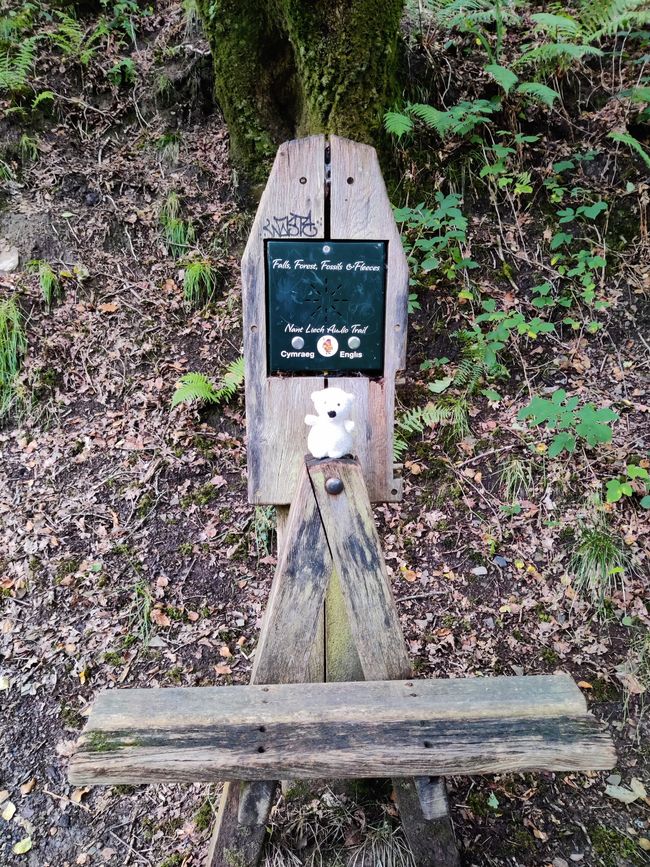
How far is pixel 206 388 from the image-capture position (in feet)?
15.1

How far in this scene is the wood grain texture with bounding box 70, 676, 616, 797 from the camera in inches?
72.5

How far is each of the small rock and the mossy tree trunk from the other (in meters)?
2.39

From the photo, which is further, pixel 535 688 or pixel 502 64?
pixel 502 64

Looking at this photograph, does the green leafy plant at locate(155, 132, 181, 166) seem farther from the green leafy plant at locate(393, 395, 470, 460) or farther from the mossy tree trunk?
the green leafy plant at locate(393, 395, 470, 460)

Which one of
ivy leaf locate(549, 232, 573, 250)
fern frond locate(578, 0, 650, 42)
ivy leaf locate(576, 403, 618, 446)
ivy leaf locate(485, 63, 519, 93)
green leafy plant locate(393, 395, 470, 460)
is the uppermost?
fern frond locate(578, 0, 650, 42)

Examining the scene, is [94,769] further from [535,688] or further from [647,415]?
[647,415]

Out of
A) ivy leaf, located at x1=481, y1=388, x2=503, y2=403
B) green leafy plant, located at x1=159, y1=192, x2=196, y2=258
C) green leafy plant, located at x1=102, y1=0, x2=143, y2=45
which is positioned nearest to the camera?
ivy leaf, located at x1=481, y1=388, x2=503, y2=403

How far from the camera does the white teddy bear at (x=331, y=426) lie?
7.18ft

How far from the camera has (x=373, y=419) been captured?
238 centimetres

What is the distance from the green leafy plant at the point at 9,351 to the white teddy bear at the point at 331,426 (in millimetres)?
3806

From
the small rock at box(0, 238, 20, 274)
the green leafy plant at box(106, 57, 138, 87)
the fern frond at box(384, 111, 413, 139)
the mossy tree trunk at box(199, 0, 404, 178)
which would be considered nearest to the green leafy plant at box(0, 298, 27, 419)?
the small rock at box(0, 238, 20, 274)

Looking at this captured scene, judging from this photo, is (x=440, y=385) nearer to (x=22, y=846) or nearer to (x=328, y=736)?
(x=328, y=736)

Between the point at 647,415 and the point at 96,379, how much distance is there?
449cm

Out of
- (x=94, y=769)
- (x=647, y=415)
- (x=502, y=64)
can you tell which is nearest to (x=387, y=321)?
(x=94, y=769)
